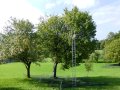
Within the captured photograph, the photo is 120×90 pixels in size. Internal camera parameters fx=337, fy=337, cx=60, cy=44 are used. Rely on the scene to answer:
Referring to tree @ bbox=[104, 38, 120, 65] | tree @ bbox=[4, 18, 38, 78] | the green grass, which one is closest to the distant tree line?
tree @ bbox=[4, 18, 38, 78]

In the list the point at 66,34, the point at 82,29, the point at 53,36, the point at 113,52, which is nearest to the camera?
the point at 66,34

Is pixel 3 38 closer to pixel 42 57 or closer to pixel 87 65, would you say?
pixel 42 57

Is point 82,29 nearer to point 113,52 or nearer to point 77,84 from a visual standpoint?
point 77,84

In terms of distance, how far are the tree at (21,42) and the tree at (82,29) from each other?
662 cm

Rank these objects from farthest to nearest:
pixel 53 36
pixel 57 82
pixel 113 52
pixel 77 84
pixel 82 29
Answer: pixel 113 52
pixel 82 29
pixel 53 36
pixel 57 82
pixel 77 84

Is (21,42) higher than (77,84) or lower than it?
higher

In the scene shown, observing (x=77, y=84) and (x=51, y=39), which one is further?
(x=51, y=39)

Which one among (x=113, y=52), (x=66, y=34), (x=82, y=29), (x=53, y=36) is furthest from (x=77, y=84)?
(x=113, y=52)

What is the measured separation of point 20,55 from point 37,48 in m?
3.00

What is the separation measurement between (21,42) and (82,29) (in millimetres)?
10666

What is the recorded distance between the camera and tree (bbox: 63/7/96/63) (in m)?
54.0

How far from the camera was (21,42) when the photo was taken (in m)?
49.3

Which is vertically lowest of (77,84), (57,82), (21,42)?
(77,84)

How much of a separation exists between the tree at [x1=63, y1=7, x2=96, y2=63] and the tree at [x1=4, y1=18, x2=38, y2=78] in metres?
6.62
